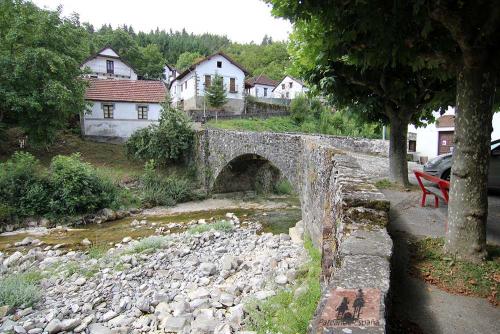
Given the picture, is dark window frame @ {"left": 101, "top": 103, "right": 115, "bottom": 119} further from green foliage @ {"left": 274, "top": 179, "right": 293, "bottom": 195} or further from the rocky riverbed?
the rocky riverbed

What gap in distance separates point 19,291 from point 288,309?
6171 mm

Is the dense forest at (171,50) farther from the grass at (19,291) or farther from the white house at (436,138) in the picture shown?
the grass at (19,291)

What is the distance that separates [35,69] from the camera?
17.5m

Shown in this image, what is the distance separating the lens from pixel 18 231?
13.8m

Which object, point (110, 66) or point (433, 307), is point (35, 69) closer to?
point (433, 307)

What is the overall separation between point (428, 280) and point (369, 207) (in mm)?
915

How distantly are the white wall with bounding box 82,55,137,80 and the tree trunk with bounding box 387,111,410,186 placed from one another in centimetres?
3739

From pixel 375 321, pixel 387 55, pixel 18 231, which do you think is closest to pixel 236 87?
pixel 18 231

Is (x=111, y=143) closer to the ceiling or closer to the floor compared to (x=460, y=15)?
→ closer to the floor

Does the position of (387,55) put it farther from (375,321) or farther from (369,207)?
(375,321)

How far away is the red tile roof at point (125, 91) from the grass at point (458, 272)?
25126mm

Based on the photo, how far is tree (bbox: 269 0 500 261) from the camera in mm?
3305

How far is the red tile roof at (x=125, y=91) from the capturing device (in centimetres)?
2564

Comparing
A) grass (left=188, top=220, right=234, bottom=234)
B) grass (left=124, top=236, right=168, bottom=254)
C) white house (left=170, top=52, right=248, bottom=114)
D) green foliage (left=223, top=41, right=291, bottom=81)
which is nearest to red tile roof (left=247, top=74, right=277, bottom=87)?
white house (left=170, top=52, right=248, bottom=114)
